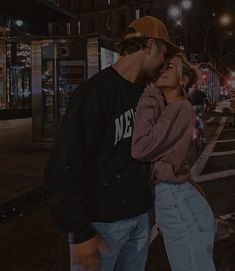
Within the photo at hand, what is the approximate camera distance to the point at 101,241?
7.87 feet

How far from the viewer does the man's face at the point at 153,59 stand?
8.45 ft

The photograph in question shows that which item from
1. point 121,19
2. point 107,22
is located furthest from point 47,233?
point 107,22

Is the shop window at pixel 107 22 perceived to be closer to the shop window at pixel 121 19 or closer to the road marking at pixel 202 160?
the shop window at pixel 121 19

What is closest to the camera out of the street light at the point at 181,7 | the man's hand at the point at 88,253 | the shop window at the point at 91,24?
the man's hand at the point at 88,253

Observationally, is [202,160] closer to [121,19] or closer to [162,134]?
[162,134]

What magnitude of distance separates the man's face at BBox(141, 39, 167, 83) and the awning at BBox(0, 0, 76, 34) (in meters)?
17.8

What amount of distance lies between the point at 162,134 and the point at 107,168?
0.31m

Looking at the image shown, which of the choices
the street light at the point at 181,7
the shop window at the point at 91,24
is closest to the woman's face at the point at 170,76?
the street light at the point at 181,7

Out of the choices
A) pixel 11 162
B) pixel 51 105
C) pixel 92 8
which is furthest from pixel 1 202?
pixel 92 8

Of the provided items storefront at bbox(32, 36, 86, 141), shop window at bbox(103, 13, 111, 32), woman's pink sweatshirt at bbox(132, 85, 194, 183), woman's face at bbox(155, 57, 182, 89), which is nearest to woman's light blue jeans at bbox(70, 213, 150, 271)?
woman's pink sweatshirt at bbox(132, 85, 194, 183)

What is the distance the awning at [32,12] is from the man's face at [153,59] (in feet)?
58.3

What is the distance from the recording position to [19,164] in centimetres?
1168

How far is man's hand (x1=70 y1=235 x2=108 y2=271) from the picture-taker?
2.28m

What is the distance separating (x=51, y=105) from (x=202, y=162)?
5419 mm
